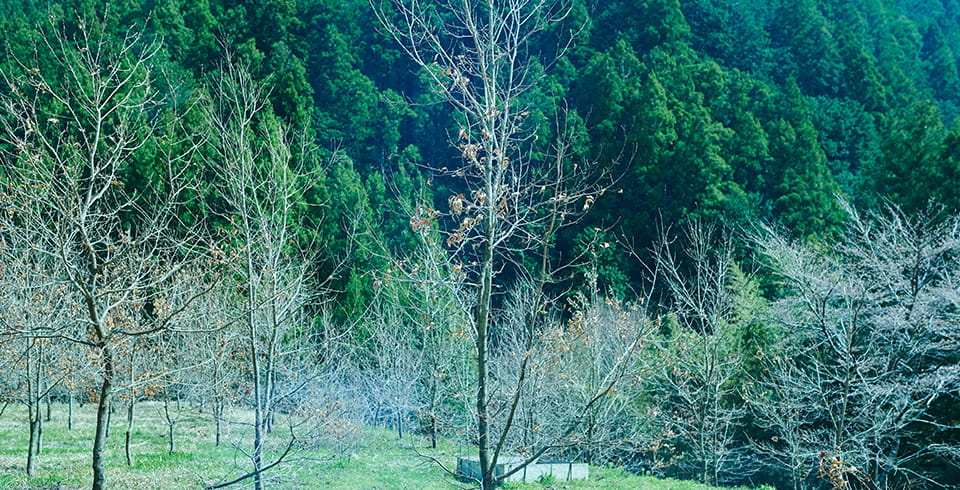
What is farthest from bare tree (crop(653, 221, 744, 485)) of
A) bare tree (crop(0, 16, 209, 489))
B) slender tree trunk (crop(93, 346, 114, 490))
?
slender tree trunk (crop(93, 346, 114, 490))

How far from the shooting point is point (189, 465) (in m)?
13.6

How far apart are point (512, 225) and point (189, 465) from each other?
1129 centimetres

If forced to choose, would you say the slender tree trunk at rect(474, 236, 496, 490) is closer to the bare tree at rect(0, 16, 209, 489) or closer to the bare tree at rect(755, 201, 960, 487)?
the bare tree at rect(0, 16, 209, 489)

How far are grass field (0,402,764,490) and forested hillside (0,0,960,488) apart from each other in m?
1.00

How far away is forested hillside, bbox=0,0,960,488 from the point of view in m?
5.46

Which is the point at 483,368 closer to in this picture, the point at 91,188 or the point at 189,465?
the point at 91,188

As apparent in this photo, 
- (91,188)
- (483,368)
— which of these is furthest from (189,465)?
(483,368)

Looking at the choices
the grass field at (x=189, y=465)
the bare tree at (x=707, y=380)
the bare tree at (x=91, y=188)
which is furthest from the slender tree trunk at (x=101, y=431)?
the bare tree at (x=707, y=380)

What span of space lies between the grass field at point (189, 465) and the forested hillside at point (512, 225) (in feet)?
3.27

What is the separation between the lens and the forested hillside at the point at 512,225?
17.9 feet

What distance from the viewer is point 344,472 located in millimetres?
15148

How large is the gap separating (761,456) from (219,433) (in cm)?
1476

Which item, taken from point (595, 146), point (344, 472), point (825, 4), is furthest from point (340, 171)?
point (825, 4)

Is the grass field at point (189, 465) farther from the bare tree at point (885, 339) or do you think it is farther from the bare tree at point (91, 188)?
the bare tree at point (91, 188)
